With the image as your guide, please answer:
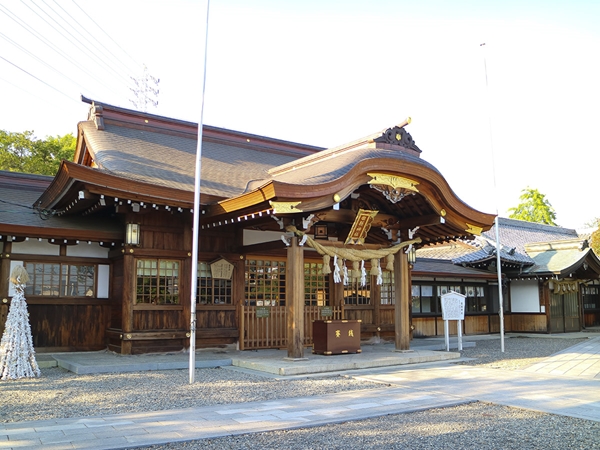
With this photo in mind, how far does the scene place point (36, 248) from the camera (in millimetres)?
11758

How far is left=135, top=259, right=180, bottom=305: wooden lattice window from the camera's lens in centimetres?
1188

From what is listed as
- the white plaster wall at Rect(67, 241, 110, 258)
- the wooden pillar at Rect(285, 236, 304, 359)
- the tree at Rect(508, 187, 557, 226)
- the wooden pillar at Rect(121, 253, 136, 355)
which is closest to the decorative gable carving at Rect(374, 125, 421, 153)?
the wooden pillar at Rect(285, 236, 304, 359)

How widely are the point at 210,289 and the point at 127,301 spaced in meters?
2.02

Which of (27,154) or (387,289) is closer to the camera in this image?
(387,289)

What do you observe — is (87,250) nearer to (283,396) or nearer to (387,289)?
(283,396)

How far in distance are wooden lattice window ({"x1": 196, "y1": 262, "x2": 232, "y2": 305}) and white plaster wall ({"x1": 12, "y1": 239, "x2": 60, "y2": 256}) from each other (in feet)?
10.5

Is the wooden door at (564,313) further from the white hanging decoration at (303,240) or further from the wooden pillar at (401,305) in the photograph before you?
the white hanging decoration at (303,240)

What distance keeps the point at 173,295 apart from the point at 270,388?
4.57 metres

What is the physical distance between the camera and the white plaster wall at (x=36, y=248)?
11.6 meters

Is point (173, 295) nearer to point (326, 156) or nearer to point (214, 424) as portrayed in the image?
point (326, 156)

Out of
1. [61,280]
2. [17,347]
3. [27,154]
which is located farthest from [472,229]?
[27,154]

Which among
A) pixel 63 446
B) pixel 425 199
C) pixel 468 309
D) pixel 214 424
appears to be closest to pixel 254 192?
pixel 425 199

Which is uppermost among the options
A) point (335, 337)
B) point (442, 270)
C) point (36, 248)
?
point (36, 248)

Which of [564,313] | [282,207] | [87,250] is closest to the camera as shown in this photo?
[282,207]
